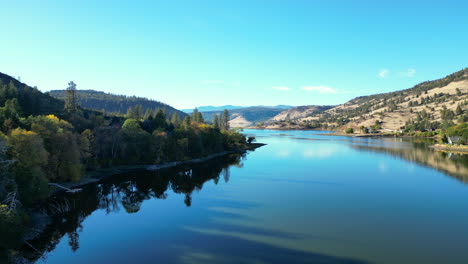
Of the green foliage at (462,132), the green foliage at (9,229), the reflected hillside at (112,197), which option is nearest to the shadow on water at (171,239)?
the reflected hillside at (112,197)

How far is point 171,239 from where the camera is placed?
87.5 ft

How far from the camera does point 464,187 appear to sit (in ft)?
159

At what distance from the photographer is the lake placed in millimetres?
23734

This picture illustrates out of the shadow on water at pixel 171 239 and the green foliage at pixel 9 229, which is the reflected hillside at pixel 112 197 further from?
the green foliage at pixel 9 229

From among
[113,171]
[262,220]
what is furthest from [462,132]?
[113,171]

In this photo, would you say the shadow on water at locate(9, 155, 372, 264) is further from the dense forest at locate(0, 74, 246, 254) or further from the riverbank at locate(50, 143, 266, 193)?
the dense forest at locate(0, 74, 246, 254)

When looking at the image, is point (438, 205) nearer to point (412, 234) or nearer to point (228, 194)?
point (412, 234)

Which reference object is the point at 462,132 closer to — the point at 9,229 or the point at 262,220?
the point at 262,220

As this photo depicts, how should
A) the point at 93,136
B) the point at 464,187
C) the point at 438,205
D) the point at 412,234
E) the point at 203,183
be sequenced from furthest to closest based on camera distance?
the point at 93,136 < the point at 203,183 < the point at 464,187 < the point at 438,205 < the point at 412,234

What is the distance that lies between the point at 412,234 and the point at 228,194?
24.7m

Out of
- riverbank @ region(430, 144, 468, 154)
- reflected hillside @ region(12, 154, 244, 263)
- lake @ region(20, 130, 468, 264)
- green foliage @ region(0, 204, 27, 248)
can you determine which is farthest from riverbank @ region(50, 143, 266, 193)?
riverbank @ region(430, 144, 468, 154)

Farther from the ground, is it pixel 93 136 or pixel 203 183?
pixel 93 136

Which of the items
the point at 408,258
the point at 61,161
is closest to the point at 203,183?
the point at 61,161

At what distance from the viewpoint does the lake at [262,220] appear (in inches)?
934
